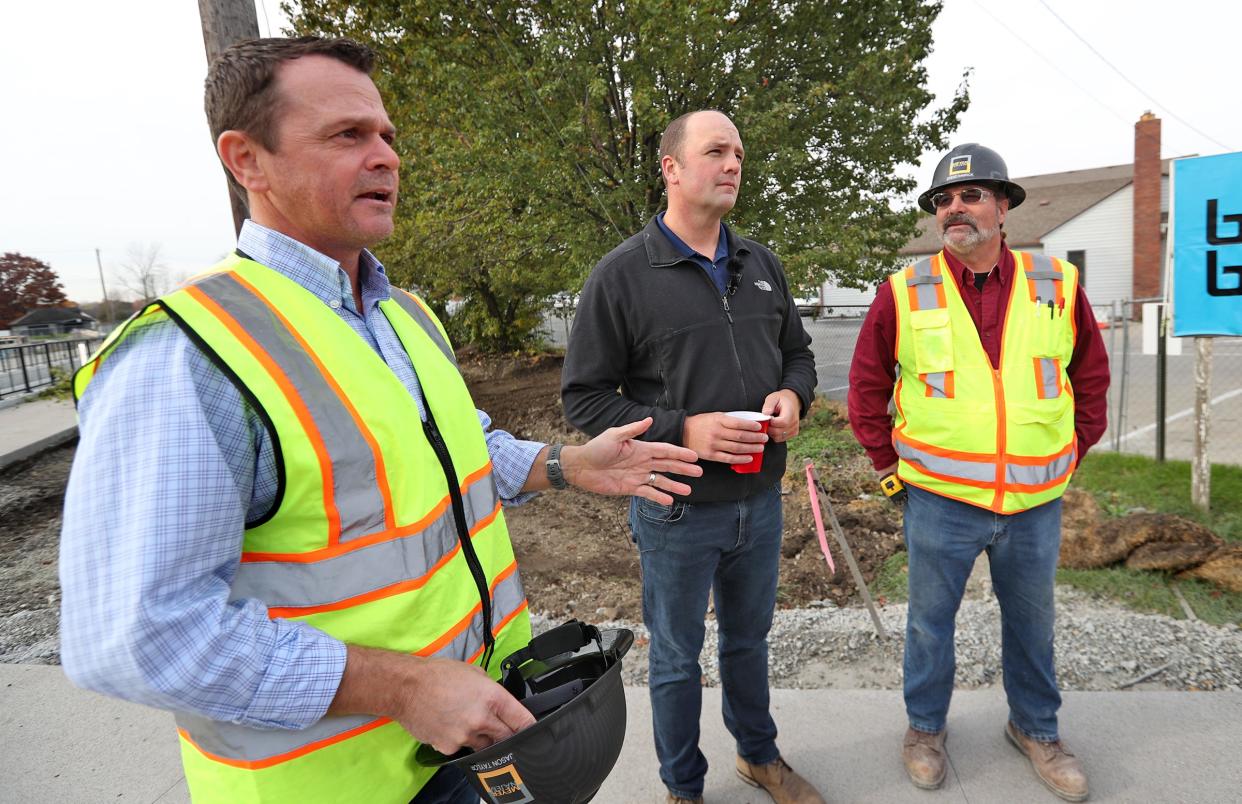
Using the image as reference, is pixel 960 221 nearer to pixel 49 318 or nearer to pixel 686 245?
pixel 686 245

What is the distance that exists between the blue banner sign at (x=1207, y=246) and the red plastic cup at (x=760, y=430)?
4487mm

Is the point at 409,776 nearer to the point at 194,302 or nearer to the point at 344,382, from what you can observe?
the point at 344,382

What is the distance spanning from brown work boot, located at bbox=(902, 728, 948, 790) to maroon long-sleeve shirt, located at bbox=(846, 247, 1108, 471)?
1.03 metres

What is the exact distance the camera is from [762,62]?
8.24 metres

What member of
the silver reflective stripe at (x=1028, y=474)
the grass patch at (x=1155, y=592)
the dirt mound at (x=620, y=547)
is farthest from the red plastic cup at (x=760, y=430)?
the grass patch at (x=1155, y=592)

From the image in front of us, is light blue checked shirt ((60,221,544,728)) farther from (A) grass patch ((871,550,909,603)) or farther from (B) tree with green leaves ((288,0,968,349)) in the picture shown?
(B) tree with green leaves ((288,0,968,349))

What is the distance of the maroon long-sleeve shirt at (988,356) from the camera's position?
264 centimetres

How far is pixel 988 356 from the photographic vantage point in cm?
259

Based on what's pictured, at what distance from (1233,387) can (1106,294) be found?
21334mm

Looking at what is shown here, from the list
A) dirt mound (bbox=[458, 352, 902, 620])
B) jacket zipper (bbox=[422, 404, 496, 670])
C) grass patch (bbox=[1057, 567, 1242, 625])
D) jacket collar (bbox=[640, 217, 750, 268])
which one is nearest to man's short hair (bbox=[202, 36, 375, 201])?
jacket zipper (bbox=[422, 404, 496, 670])

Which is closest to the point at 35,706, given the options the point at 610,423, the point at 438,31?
the point at 610,423

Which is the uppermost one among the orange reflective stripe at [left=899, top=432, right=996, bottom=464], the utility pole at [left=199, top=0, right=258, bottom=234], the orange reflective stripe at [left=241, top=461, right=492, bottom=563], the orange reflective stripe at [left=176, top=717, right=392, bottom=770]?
the utility pole at [left=199, top=0, right=258, bottom=234]

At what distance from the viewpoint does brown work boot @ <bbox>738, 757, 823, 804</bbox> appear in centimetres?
257

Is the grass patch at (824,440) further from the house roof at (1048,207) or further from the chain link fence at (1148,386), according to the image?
the house roof at (1048,207)
